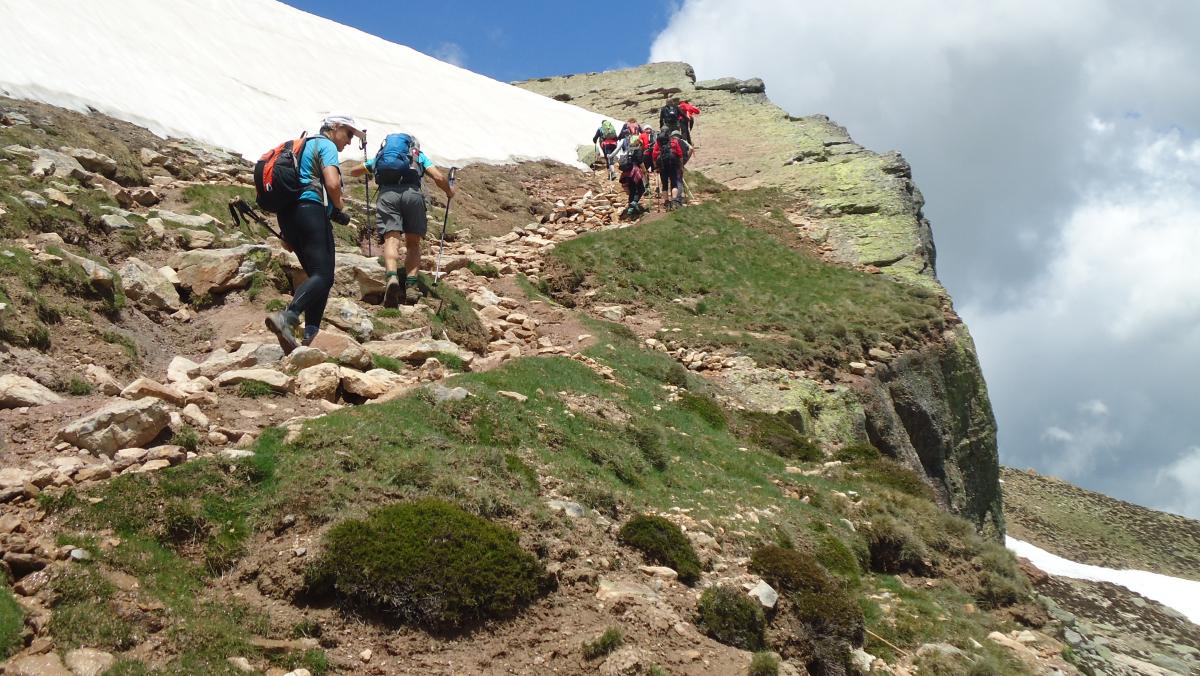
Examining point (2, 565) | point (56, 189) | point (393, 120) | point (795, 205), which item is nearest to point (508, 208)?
point (393, 120)

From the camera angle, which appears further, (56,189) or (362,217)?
(362,217)

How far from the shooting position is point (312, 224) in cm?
1100

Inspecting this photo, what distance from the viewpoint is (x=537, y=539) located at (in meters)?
8.88

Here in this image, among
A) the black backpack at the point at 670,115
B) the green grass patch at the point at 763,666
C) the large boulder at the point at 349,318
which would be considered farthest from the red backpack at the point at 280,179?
the black backpack at the point at 670,115

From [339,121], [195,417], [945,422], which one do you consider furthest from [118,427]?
[945,422]

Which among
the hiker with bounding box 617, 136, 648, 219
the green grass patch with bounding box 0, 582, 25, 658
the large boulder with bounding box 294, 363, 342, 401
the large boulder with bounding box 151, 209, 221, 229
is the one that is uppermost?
the hiker with bounding box 617, 136, 648, 219

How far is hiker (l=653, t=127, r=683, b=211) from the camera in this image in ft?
102

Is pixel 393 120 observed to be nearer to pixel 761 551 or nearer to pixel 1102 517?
pixel 761 551

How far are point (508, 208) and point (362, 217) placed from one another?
31.5 feet

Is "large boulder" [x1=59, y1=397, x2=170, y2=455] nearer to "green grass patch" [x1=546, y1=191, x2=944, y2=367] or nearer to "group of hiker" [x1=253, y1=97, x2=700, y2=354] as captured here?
"group of hiker" [x1=253, y1=97, x2=700, y2=354]

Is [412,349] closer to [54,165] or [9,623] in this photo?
[9,623]

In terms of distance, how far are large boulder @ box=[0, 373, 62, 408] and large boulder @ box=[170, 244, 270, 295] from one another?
214 inches

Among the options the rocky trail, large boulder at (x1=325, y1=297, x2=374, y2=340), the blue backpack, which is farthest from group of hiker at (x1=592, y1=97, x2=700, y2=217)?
large boulder at (x1=325, y1=297, x2=374, y2=340)

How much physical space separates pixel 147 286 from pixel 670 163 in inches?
846
